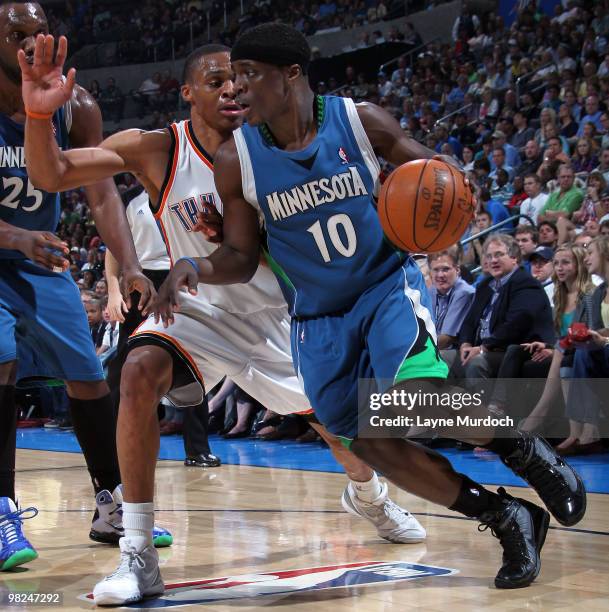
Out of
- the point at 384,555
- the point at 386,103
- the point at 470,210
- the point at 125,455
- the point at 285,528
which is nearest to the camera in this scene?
the point at 470,210

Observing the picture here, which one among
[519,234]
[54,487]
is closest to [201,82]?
[54,487]

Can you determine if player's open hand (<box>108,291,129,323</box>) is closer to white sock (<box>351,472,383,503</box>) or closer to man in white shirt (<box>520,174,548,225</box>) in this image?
white sock (<box>351,472,383,503</box>)

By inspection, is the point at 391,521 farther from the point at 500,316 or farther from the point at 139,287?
the point at 500,316

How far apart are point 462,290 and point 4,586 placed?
503 cm

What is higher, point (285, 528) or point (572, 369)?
point (572, 369)

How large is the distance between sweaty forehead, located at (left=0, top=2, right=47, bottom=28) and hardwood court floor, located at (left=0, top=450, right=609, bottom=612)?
82.0 inches

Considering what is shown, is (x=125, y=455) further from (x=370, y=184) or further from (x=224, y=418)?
(x=224, y=418)

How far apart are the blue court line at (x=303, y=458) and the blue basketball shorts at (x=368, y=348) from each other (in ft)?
8.03

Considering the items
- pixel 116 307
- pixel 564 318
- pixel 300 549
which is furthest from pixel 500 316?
pixel 300 549

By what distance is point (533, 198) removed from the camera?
33.2 ft

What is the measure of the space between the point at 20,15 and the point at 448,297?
185 inches

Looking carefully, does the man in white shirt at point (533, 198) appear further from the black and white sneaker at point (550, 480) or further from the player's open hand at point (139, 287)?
the player's open hand at point (139, 287)

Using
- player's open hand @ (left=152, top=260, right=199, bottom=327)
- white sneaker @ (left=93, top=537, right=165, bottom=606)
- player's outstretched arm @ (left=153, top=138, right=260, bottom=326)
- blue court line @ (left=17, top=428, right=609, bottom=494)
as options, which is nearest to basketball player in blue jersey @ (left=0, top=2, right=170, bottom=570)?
player's outstretched arm @ (left=153, top=138, right=260, bottom=326)

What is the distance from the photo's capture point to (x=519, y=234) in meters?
8.20
